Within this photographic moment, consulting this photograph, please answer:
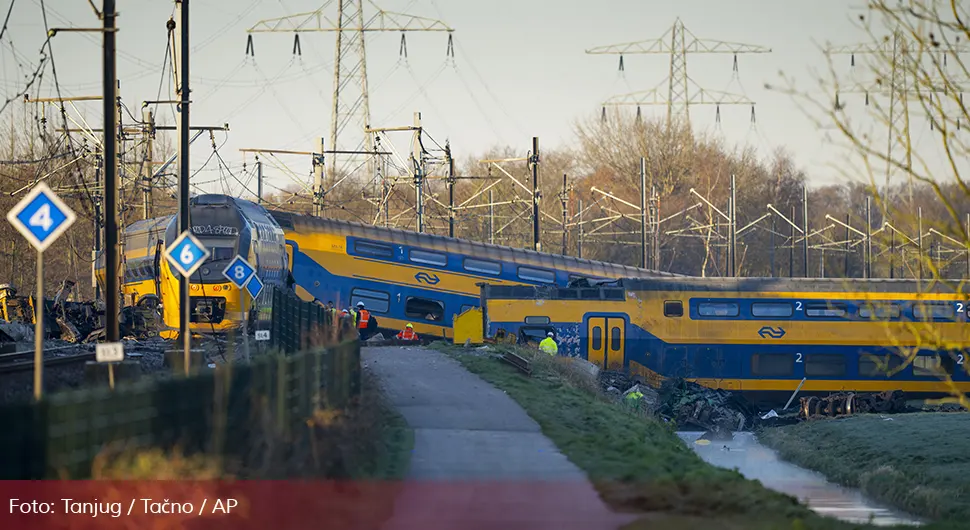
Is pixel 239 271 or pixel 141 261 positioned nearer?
pixel 239 271

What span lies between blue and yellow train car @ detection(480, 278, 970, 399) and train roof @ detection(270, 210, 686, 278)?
3.49 metres

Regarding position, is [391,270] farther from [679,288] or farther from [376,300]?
[679,288]

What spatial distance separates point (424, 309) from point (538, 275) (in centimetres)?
499

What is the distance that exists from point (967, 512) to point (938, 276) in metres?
8.12

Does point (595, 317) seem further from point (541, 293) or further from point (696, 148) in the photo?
point (696, 148)

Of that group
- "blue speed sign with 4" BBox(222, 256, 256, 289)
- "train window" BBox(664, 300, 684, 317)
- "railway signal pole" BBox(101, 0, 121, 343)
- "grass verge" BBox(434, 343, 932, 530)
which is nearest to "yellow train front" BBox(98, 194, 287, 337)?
"blue speed sign with 4" BBox(222, 256, 256, 289)

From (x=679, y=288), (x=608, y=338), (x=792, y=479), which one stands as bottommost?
(x=792, y=479)

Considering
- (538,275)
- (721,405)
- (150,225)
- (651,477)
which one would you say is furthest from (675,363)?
(651,477)

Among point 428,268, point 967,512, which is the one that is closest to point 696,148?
point 428,268

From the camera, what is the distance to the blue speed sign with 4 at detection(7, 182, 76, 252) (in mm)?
13562

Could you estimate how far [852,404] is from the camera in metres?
41.5

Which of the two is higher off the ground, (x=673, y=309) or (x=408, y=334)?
(x=673, y=309)

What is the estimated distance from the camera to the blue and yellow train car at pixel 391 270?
4481 cm

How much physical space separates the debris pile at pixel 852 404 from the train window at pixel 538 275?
1067cm
